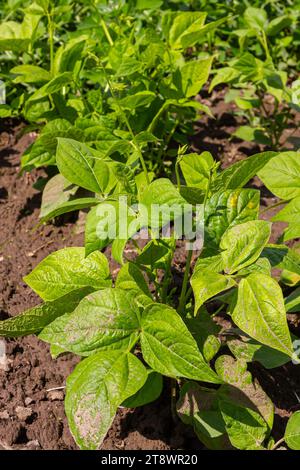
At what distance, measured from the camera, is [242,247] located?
4.11 feet

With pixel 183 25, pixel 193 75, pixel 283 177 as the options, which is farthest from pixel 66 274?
pixel 183 25

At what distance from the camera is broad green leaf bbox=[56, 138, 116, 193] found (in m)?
1.45

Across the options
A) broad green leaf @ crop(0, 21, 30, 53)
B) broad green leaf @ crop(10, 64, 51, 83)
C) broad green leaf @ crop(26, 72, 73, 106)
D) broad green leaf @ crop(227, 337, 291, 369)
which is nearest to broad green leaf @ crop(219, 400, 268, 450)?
broad green leaf @ crop(227, 337, 291, 369)

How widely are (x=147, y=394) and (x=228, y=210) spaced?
0.44 m

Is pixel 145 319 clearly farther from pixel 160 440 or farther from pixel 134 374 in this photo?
pixel 160 440

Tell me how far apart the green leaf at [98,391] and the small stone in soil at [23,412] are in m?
0.47

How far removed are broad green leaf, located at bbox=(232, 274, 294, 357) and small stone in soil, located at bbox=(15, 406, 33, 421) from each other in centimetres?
68

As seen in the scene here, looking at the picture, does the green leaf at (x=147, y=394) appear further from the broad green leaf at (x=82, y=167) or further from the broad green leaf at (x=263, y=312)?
the broad green leaf at (x=82, y=167)

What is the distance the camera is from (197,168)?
1.45 meters

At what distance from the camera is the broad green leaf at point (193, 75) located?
212cm

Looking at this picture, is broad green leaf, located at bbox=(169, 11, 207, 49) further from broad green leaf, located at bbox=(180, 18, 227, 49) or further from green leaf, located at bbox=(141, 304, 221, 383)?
green leaf, located at bbox=(141, 304, 221, 383)

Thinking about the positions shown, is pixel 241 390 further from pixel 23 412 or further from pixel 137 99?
pixel 137 99

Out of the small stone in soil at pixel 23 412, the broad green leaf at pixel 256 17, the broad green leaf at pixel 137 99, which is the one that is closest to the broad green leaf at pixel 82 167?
the broad green leaf at pixel 137 99

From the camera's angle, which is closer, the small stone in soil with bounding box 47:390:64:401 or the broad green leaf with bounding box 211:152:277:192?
the broad green leaf with bounding box 211:152:277:192
